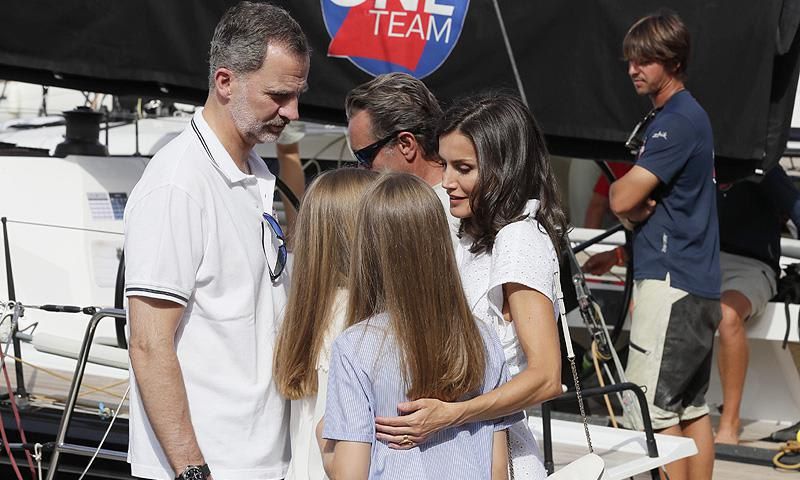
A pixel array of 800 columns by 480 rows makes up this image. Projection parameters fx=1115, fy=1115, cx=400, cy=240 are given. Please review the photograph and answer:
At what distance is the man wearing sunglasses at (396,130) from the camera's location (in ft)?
10.9

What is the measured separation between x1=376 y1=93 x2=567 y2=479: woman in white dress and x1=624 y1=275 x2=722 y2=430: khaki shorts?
1.89 m

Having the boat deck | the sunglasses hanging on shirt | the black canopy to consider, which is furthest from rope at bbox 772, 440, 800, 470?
the sunglasses hanging on shirt

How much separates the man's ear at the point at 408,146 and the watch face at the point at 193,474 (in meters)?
1.26

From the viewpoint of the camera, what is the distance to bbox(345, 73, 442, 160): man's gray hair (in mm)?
3311

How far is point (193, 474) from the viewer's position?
7.80 feet

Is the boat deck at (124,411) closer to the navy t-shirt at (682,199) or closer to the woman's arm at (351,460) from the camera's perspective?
the navy t-shirt at (682,199)

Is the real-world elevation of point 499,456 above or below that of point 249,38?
below

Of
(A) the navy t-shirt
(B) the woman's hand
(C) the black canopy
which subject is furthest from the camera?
(C) the black canopy

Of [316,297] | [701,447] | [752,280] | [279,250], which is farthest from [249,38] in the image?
[752,280]

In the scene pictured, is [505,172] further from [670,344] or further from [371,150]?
[670,344]

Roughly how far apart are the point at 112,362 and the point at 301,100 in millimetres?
1417

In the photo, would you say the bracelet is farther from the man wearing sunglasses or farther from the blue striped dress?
the blue striped dress

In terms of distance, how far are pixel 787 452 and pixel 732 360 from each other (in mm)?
454

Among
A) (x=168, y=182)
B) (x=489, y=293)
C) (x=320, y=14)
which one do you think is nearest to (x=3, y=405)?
(x=320, y=14)
